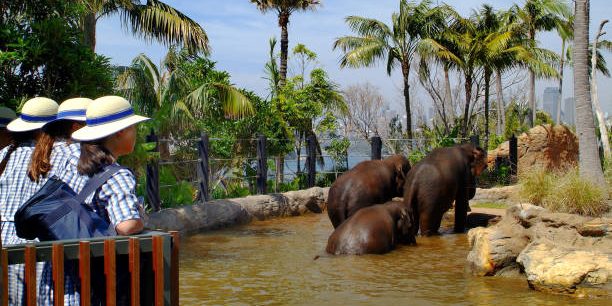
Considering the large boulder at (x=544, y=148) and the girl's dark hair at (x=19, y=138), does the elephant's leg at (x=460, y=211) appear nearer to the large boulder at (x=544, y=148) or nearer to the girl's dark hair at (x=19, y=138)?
the large boulder at (x=544, y=148)

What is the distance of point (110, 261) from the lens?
10.8ft

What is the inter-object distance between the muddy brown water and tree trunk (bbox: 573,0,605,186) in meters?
3.56

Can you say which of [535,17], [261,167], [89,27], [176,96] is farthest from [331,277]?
[535,17]

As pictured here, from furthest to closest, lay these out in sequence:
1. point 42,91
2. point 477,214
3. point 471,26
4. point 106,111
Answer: point 471,26
point 477,214
point 42,91
point 106,111

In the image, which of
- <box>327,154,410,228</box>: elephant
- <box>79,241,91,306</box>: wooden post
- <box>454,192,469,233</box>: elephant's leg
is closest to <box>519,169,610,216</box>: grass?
<box>454,192,469,233</box>: elephant's leg

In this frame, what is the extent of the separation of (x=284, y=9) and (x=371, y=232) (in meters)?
17.1

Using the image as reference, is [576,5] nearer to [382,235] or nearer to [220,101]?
[382,235]

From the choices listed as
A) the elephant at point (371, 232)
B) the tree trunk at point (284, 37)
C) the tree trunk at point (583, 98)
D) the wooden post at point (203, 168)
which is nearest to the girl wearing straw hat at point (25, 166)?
the elephant at point (371, 232)

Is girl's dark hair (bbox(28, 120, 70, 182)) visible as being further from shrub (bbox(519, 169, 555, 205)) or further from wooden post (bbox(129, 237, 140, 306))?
shrub (bbox(519, 169, 555, 205))

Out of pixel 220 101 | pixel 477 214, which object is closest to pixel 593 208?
pixel 477 214

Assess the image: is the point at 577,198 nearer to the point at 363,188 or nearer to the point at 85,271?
the point at 363,188

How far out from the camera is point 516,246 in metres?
8.99

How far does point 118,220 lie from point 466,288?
5559mm

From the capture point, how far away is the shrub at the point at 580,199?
11680 millimetres
